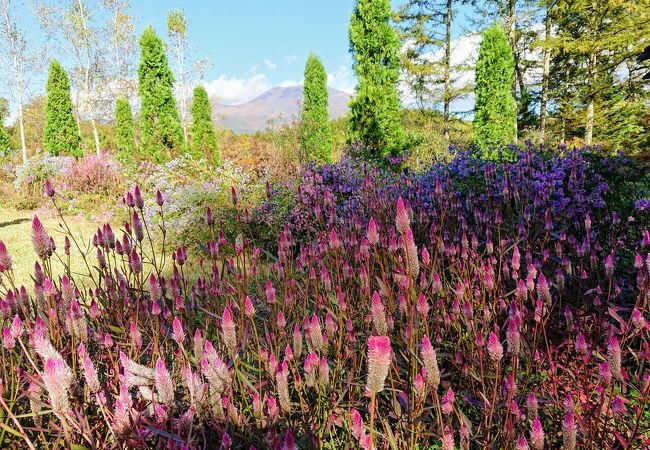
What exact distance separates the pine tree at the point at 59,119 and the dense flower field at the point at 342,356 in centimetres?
2139

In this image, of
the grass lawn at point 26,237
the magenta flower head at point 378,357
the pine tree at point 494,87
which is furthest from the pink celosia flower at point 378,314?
the pine tree at point 494,87

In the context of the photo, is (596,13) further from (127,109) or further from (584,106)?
(127,109)

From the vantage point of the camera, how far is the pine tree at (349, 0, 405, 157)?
485 inches

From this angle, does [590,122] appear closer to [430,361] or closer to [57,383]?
[430,361]

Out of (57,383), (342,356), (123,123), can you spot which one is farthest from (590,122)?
(57,383)

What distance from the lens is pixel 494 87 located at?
1684 centimetres

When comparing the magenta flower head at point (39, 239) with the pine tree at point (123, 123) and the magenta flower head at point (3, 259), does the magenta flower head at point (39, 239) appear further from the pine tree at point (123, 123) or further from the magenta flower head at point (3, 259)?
the pine tree at point (123, 123)

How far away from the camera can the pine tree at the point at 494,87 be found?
55.1 feet

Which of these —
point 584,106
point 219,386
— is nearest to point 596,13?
point 584,106

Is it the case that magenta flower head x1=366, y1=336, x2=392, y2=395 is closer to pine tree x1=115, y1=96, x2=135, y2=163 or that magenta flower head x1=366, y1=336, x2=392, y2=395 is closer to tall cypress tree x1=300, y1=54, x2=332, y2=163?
tall cypress tree x1=300, y1=54, x2=332, y2=163

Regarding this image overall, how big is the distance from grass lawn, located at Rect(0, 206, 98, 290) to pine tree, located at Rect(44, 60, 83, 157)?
9.40m

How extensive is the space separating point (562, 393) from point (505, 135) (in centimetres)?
1658

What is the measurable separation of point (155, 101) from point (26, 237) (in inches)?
344

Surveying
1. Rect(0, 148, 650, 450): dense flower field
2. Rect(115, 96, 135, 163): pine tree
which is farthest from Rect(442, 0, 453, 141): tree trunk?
Rect(0, 148, 650, 450): dense flower field
